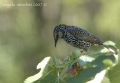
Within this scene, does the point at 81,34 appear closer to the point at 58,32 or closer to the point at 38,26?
the point at 58,32

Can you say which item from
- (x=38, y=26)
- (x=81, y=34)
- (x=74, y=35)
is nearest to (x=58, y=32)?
(x=74, y=35)

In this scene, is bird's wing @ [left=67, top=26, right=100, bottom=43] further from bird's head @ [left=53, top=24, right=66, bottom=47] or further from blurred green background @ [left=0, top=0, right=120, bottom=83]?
blurred green background @ [left=0, top=0, right=120, bottom=83]

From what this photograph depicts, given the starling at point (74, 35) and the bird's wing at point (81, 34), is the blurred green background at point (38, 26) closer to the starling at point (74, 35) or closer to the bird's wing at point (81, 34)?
the starling at point (74, 35)

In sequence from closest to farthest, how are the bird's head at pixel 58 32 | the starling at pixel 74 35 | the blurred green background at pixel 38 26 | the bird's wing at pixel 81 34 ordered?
1. the bird's wing at pixel 81 34
2. the starling at pixel 74 35
3. the bird's head at pixel 58 32
4. the blurred green background at pixel 38 26

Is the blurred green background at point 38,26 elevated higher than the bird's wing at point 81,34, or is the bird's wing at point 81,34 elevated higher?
the bird's wing at point 81,34

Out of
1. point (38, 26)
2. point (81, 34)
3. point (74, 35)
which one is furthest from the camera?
point (38, 26)

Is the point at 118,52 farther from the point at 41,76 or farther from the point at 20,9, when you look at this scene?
the point at 20,9

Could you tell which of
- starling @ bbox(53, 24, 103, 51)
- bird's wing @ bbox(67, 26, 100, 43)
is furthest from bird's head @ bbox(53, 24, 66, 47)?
bird's wing @ bbox(67, 26, 100, 43)

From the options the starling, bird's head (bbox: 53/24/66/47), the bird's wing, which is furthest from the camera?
bird's head (bbox: 53/24/66/47)

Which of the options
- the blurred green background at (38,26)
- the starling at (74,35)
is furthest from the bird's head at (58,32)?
the blurred green background at (38,26)
